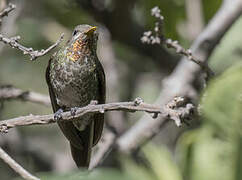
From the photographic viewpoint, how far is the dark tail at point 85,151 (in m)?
4.29

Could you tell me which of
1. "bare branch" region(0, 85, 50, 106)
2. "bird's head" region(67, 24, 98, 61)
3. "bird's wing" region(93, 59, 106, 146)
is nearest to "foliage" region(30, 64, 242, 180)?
"bird's wing" region(93, 59, 106, 146)

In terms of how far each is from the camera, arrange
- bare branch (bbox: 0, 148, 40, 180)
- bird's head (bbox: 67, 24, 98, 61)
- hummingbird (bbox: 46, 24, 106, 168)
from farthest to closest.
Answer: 1. bird's head (bbox: 67, 24, 98, 61)
2. hummingbird (bbox: 46, 24, 106, 168)
3. bare branch (bbox: 0, 148, 40, 180)

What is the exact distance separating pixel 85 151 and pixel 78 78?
24.3 inches

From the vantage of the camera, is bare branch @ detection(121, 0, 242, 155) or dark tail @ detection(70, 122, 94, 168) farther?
dark tail @ detection(70, 122, 94, 168)

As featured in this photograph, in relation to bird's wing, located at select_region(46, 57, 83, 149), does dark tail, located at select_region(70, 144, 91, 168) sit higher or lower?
lower

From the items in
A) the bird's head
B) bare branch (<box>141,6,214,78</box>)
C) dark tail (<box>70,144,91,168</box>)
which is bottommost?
dark tail (<box>70,144,91,168</box>)

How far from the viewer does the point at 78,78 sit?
14.6 feet

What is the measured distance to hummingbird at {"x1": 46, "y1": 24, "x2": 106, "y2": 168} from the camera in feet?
14.5

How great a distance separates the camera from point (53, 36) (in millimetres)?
5473

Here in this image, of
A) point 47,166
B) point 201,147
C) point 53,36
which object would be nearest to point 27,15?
point 53,36

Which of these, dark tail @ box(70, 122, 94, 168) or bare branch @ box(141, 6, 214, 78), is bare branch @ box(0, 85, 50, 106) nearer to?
dark tail @ box(70, 122, 94, 168)

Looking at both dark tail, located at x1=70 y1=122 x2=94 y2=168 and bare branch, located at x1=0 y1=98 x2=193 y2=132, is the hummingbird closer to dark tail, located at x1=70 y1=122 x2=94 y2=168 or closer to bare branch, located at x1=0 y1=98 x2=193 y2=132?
dark tail, located at x1=70 y1=122 x2=94 y2=168

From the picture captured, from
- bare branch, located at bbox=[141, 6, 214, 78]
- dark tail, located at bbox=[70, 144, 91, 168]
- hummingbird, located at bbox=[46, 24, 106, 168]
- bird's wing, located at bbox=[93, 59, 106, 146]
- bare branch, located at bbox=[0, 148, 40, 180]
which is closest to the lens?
bare branch, located at bbox=[0, 148, 40, 180]

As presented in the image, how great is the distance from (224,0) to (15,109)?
9.29 ft
